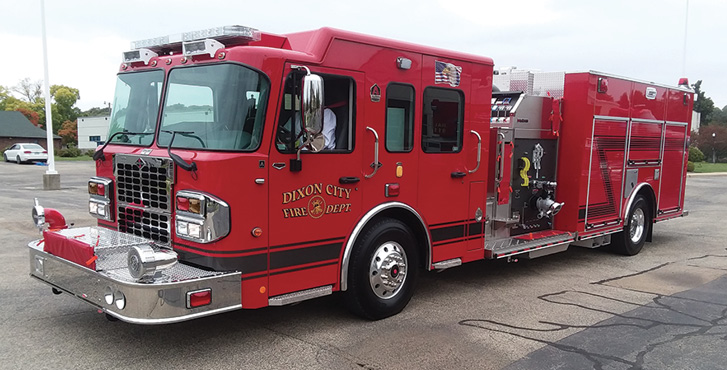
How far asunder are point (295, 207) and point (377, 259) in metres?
1.12

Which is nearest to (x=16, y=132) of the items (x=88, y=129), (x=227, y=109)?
(x=88, y=129)

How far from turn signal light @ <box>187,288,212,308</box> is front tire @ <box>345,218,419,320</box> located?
56.8 inches

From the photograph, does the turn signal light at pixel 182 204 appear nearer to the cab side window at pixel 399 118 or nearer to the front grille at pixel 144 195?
the front grille at pixel 144 195

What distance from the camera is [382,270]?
532cm

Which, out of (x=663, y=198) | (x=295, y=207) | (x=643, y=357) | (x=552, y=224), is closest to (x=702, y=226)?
(x=663, y=198)

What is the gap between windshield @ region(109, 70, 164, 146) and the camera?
493 centimetres

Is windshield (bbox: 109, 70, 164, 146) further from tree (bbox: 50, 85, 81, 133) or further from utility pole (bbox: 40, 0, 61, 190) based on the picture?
tree (bbox: 50, 85, 81, 133)

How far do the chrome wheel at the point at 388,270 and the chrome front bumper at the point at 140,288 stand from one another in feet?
4.76

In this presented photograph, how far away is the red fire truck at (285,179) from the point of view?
4227 mm

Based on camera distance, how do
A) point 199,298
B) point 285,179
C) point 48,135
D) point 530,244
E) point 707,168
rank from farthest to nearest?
point 707,168, point 48,135, point 530,244, point 285,179, point 199,298

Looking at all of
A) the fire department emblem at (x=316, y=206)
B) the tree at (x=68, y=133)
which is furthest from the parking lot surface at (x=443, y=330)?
the tree at (x=68, y=133)

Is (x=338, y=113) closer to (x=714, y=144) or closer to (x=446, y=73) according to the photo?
(x=446, y=73)

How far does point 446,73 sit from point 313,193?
81.7 inches

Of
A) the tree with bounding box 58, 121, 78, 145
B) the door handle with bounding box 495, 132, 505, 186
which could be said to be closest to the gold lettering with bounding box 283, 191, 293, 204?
the door handle with bounding box 495, 132, 505, 186
